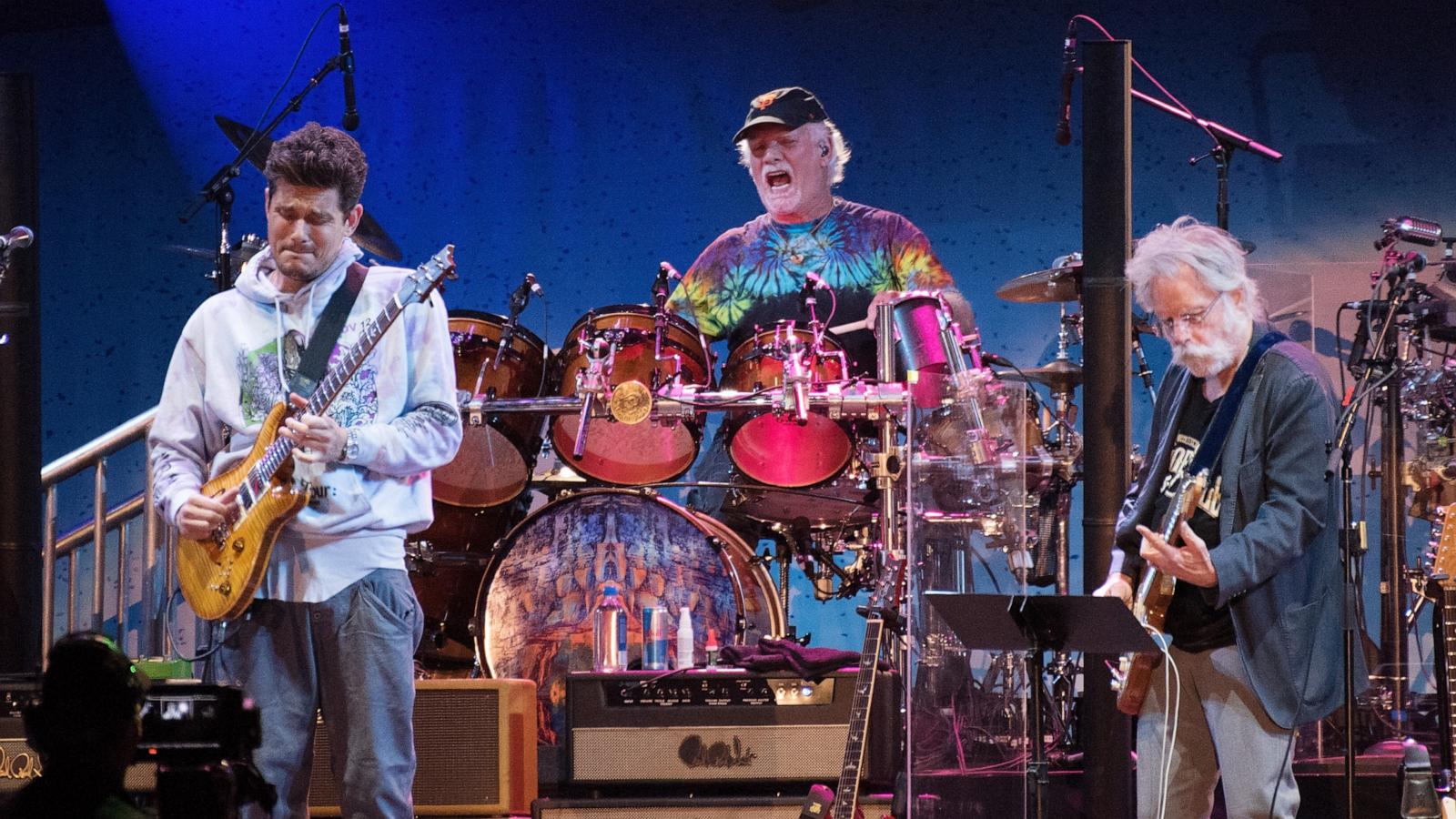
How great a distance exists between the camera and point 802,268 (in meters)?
7.70

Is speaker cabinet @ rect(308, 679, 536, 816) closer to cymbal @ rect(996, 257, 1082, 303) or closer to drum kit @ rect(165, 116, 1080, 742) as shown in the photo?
drum kit @ rect(165, 116, 1080, 742)

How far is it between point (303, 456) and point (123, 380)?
5535 mm

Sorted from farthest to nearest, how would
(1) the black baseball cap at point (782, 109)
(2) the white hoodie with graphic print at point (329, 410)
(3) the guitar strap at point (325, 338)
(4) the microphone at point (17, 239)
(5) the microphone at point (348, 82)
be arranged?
1. (1) the black baseball cap at point (782, 109)
2. (5) the microphone at point (348, 82)
3. (4) the microphone at point (17, 239)
4. (3) the guitar strap at point (325, 338)
5. (2) the white hoodie with graphic print at point (329, 410)

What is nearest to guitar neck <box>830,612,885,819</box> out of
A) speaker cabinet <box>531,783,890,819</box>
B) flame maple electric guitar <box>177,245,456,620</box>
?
speaker cabinet <box>531,783,890,819</box>

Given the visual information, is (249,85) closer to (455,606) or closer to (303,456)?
(455,606)

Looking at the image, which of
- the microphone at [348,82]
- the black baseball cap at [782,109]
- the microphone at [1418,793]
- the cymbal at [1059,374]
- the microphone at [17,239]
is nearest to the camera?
the microphone at [1418,793]

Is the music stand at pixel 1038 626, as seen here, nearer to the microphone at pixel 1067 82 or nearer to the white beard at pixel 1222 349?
the white beard at pixel 1222 349

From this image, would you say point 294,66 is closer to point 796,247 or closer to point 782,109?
point 782,109

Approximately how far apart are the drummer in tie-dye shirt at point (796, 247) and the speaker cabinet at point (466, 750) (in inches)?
107

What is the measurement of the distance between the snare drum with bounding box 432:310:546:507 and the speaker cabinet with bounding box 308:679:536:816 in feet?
5.32

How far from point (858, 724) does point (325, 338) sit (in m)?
2.24

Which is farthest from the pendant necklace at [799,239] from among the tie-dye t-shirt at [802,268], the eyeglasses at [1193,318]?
the eyeglasses at [1193,318]

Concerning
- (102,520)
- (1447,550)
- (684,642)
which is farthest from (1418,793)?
(102,520)

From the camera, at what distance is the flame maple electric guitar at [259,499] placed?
362cm
